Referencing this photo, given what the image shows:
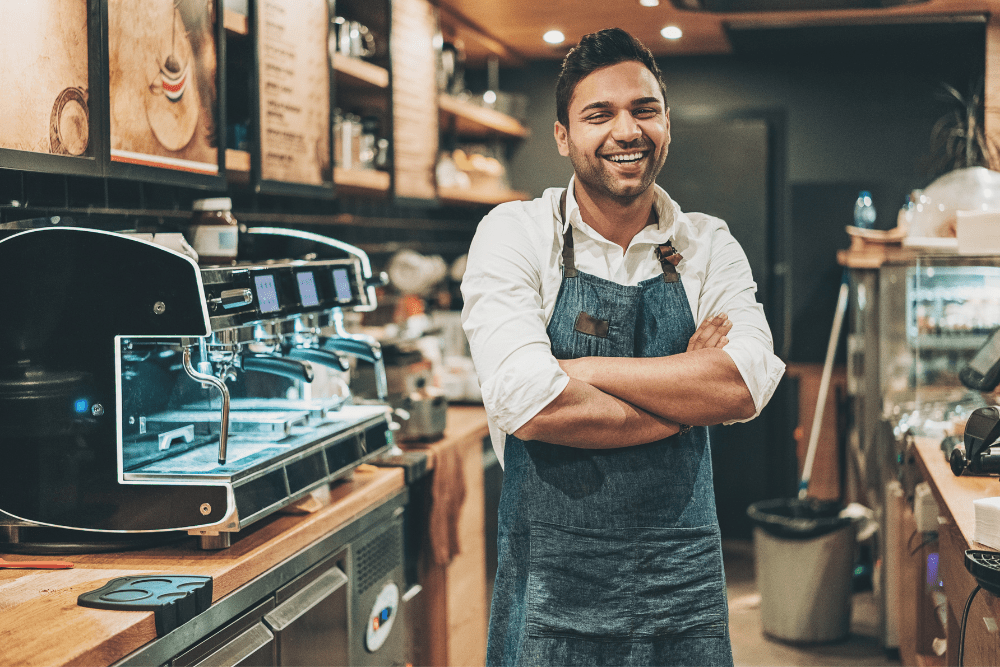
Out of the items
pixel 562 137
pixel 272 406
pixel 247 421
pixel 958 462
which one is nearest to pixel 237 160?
pixel 272 406

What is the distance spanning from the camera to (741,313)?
176 cm

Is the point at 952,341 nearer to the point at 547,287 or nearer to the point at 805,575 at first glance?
the point at 805,575

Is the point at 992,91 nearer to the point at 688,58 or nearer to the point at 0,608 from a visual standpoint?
the point at 688,58

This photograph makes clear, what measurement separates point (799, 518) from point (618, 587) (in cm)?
263

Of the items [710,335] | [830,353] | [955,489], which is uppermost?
[710,335]

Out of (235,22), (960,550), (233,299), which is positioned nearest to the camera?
(233,299)

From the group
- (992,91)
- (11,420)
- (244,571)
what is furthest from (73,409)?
(992,91)

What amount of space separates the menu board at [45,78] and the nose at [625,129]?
1.01 meters

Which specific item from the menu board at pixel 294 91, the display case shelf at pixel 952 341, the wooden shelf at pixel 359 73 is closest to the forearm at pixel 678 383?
the menu board at pixel 294 91

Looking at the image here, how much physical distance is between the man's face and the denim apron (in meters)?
0.18

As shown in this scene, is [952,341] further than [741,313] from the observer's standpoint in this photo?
Yes

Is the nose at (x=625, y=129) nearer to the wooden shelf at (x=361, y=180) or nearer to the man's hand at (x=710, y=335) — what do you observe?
the man's hand at (x=710, y=335)

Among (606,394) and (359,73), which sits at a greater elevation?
(359,73)

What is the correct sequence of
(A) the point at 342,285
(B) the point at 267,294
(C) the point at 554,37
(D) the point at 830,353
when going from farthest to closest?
1. (D) the point at 830,353
2. (C) the point at 554,37
3. (A) the point at 342,285
4. (B) the point at 267,294
